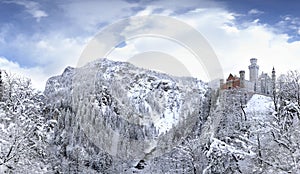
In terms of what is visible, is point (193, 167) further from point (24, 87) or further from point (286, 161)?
point (286, 161)

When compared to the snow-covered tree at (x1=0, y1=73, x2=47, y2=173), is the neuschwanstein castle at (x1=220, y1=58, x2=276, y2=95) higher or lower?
higher

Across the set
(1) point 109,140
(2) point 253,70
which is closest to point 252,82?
(2) point 253,70

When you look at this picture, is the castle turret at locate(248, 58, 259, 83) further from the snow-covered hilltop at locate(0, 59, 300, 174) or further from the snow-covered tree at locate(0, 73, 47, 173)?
the snow-covered tree at locate(0, 73, 47, 173)

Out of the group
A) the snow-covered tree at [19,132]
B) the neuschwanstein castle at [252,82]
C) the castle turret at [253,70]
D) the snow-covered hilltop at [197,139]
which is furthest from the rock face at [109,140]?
the snow-covered tree at [19,132]

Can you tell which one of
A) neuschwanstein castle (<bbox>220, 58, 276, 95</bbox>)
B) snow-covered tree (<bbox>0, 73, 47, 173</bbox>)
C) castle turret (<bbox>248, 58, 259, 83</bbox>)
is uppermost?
castle turret (<bbox>248, 58, 259, 83</bbox>)

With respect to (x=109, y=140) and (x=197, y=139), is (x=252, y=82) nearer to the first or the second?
(x=109, y=140)

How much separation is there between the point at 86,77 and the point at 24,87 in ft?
485

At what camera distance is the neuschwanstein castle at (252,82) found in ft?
255

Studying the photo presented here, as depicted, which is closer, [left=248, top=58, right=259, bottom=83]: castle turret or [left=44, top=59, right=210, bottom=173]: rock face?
[left=44, top=59, right=210, bottom=173]: rock face

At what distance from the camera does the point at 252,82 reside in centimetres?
8150

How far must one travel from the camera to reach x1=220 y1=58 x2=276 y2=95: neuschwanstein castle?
77869 millimetres

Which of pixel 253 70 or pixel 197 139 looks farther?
pixel 253 70

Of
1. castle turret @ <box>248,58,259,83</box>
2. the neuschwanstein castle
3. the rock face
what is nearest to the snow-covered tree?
the rock face

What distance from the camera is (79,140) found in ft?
305
